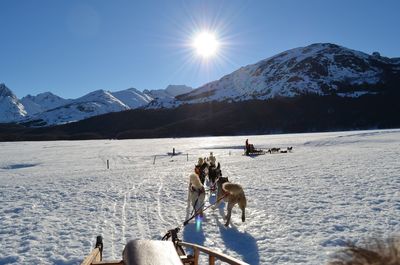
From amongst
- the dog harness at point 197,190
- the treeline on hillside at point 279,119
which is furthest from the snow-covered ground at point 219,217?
the treeline on hillside at point 279,119

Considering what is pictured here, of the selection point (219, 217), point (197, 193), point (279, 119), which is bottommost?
point (219, 217)

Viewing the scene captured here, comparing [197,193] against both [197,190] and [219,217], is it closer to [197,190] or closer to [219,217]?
[197,190]

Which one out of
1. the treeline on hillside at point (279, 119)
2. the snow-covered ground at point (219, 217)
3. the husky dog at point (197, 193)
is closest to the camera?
the snow-covered ground at point (219, 217)

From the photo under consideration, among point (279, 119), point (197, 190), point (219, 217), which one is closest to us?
point (197, 190)

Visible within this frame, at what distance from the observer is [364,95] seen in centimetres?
16512

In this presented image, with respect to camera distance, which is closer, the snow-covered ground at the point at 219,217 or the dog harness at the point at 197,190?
the snow-covered ground at the point at 219,217

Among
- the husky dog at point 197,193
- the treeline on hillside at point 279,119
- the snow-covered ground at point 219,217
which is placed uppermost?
the treeline on hillside at point 279,119

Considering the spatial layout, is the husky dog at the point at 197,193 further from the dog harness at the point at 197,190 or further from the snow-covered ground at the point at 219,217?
the snow-covered ground at the point at 219,217

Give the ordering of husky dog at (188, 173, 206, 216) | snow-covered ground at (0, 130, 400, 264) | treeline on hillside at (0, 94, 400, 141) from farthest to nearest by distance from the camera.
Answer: treeline on hillside at (0, 94, 400, 141) → husky dog at (188, 173, 206, 216) → snow-covered ground at (0, 130, 400, 264)

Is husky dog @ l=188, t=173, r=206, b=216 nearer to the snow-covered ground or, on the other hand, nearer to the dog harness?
the dog harness

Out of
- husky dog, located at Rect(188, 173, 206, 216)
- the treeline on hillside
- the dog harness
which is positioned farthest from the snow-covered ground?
the treeline on hillside

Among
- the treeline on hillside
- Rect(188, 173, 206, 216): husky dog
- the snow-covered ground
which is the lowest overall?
the snow-covered ground

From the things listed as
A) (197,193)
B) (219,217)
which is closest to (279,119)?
(219,217)

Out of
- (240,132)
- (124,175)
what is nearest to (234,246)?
(124,175)
